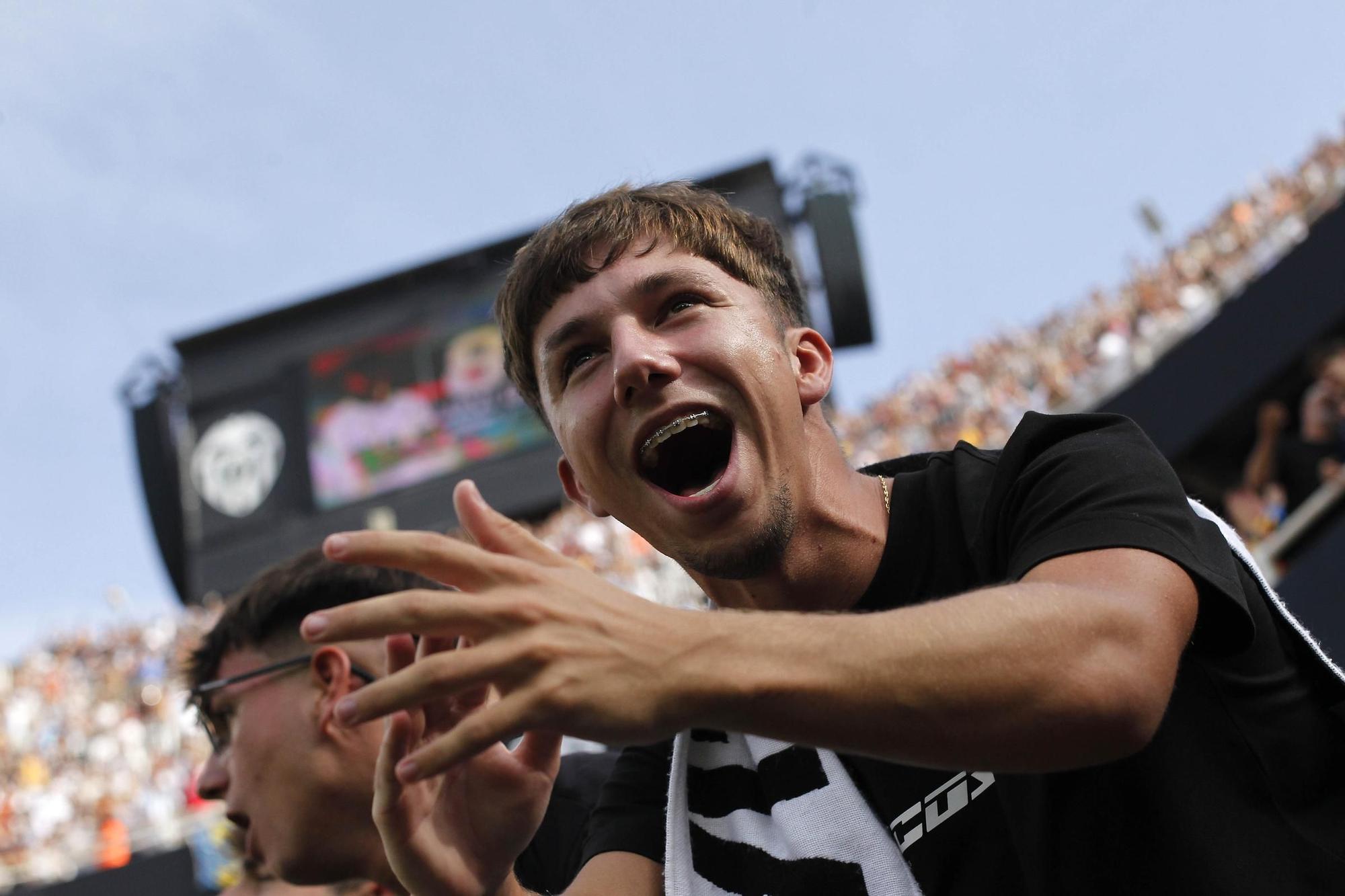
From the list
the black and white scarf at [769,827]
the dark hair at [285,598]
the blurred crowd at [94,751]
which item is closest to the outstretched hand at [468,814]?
the black and white scarf at [769,827]

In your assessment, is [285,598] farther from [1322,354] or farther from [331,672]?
[1322,354]

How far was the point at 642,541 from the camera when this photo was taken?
44.5ft

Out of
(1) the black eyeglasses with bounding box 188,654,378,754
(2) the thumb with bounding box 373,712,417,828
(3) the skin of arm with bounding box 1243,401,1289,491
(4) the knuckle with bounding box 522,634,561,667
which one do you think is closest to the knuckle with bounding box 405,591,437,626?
(4) the knuckle with bounding box 522,634,561,667

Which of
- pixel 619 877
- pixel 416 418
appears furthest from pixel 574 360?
pixel 416 418

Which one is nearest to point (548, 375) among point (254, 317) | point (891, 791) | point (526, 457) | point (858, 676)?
point (891, 791)

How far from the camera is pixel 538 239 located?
2.26 m

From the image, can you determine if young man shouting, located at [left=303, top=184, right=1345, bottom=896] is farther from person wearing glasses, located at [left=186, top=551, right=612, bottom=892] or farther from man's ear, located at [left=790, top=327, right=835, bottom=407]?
person wearing glasses, located at [left=186, top=551, right=612, bottom=892]

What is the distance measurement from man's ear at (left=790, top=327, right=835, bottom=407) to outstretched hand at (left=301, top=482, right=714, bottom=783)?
3.53 ft

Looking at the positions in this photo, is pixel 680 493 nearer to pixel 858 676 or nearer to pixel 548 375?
pixel 548 375

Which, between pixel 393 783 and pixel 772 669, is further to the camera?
pixel 393 783

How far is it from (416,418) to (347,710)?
13782 millimetres

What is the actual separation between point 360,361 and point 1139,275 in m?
9.26

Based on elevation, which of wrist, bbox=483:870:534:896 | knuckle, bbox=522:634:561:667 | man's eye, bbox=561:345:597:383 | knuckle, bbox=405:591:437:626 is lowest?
wrist, bbox=483:870:534:896

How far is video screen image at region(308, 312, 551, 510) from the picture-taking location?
47.2ft
